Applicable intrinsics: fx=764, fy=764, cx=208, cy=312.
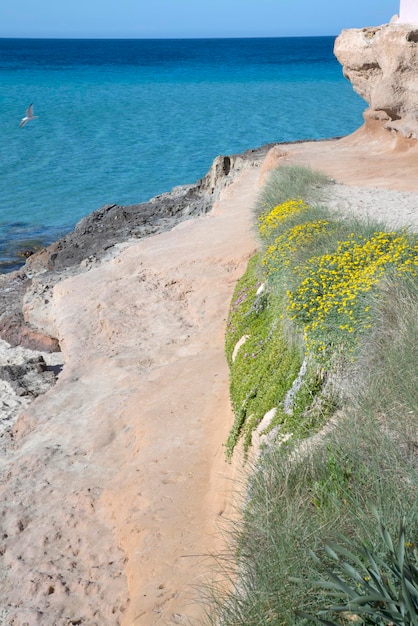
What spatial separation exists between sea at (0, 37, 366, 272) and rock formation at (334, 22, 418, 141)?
29.2ft

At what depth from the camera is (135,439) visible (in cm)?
848

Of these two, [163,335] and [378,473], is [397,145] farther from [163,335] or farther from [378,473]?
[378,473]

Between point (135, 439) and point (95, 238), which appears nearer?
point (135, 439)

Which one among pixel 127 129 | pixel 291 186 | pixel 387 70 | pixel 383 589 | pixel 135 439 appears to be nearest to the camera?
pixel 383 589

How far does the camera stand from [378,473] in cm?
443

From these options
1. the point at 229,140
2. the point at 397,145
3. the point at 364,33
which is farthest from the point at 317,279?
the point at 229,140

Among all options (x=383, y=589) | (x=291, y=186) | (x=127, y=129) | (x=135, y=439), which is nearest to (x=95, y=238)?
(x=291, y=186)

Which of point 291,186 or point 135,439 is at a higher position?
point 291,186

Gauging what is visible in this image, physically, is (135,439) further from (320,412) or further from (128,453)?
(320,412)

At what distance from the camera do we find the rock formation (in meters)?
15.0

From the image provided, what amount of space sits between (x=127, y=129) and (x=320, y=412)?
41976mm

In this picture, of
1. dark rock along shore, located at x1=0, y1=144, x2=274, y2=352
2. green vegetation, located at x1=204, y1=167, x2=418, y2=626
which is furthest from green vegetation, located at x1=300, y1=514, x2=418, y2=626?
dark rock along shore, located at x1=0, y1=144, x2=274, y2=352

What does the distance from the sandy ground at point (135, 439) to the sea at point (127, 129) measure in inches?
371

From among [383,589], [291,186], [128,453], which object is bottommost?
[128,453]
